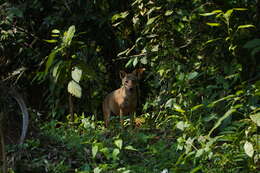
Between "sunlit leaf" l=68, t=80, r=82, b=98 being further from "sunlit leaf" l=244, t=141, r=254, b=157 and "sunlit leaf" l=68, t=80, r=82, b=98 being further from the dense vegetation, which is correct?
"sunlit leaf" l=244, t=141, r=254, b=157

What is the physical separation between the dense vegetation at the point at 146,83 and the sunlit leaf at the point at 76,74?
0.06ft

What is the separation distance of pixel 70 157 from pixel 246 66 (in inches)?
93.3

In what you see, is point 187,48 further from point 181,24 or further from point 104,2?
point 104,2

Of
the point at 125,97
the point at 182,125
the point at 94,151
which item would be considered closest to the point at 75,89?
the point at 94,151

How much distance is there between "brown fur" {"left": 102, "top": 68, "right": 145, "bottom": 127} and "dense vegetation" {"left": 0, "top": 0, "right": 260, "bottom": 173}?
31 centimetres

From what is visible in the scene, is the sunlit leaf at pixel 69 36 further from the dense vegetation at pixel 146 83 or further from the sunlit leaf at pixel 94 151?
the sunlit leaf at pixel 94 151

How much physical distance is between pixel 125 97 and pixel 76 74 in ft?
11.3

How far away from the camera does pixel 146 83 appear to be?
10.7 meters

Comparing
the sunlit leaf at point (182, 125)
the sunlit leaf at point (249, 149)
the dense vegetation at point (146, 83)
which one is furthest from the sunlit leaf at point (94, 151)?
the sunlit leaf at point (249, 149)

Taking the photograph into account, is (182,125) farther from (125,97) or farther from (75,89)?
(125,97)

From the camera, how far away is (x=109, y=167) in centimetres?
496

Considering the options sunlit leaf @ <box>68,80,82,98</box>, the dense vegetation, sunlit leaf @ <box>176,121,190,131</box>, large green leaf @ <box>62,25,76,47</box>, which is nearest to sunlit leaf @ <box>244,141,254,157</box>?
the dense vegetation

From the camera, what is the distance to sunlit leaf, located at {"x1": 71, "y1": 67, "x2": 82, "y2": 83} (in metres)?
5.72

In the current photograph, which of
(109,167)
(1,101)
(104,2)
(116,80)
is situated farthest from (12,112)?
(116,80)
